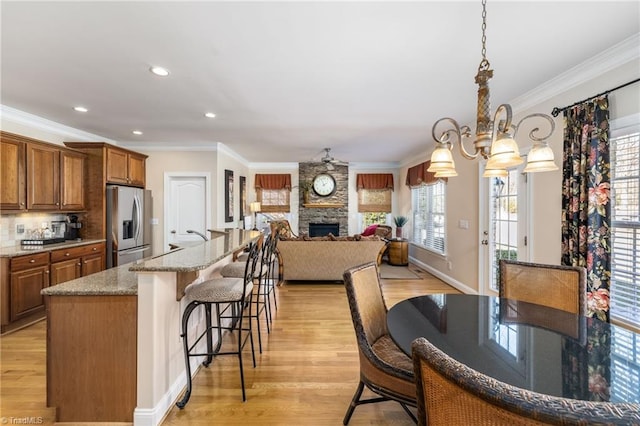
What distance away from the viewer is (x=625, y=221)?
87.4 inches

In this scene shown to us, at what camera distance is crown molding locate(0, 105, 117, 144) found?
3.48 m

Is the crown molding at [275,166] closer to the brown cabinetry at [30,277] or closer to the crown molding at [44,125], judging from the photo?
the crown molding at [44,125]

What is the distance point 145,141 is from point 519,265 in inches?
234

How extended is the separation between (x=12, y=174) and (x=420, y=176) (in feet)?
20.8

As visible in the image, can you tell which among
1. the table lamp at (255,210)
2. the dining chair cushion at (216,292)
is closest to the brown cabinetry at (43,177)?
the dining chair cushion at (216,292)

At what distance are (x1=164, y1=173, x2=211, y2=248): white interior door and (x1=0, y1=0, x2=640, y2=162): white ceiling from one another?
165 cm

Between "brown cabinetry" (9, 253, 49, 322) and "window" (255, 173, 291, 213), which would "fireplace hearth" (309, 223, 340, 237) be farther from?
"brown cabinetry" (9, 253, 49, 322)

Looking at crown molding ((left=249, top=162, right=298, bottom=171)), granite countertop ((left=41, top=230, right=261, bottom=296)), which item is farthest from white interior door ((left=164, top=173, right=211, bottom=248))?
granite countertop ((left=41, top=230, right=261, bottom=296))

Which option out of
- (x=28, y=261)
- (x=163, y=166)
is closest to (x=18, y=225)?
(x=28, y=261)

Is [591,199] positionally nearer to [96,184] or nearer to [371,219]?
[371,219]

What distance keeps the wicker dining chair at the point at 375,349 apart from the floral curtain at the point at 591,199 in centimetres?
187

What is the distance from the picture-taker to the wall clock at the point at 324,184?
779 cm

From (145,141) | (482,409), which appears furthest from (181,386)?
(145,141)

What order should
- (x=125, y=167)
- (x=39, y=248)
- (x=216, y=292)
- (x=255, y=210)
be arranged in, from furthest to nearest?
(x=255, y=210), (x=125, y=167), (x=39, y=248), (x=216, y=292)
